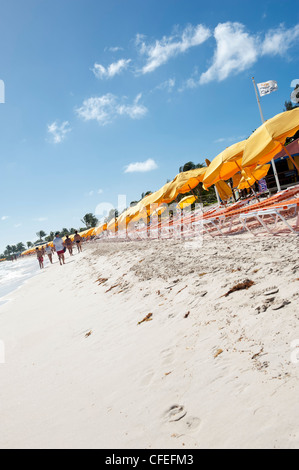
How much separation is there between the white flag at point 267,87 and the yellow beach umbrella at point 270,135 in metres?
12.8

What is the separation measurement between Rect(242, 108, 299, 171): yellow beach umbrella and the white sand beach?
2297 mm

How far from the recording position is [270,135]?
217 inches

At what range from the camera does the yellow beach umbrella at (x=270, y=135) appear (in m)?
5.43

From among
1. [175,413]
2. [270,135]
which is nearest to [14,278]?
[270,135]

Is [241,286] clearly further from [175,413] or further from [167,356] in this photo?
[175,413]

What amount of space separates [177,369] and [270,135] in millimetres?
5087

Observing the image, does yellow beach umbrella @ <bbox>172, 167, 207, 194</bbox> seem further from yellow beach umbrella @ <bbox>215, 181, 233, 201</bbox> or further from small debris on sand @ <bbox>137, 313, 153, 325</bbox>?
small debris on sand @ <bbox>137, 313, 153, 325</bbox>

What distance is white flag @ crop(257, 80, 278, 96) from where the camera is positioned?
16.3m

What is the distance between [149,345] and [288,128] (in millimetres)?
5090

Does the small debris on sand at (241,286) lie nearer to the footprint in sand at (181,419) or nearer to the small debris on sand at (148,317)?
the small debris on sand at (148,317)

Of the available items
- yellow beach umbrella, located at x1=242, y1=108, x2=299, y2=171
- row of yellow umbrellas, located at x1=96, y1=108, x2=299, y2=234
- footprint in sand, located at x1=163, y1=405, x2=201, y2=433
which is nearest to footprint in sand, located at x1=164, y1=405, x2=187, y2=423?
footprint in sand, located at x1=163, y1=405, x2=201, y2=433

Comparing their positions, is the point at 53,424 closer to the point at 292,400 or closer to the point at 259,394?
the point at 259,394

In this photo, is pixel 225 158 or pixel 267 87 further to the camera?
pixel 267 87

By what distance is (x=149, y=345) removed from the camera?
2.93 m
